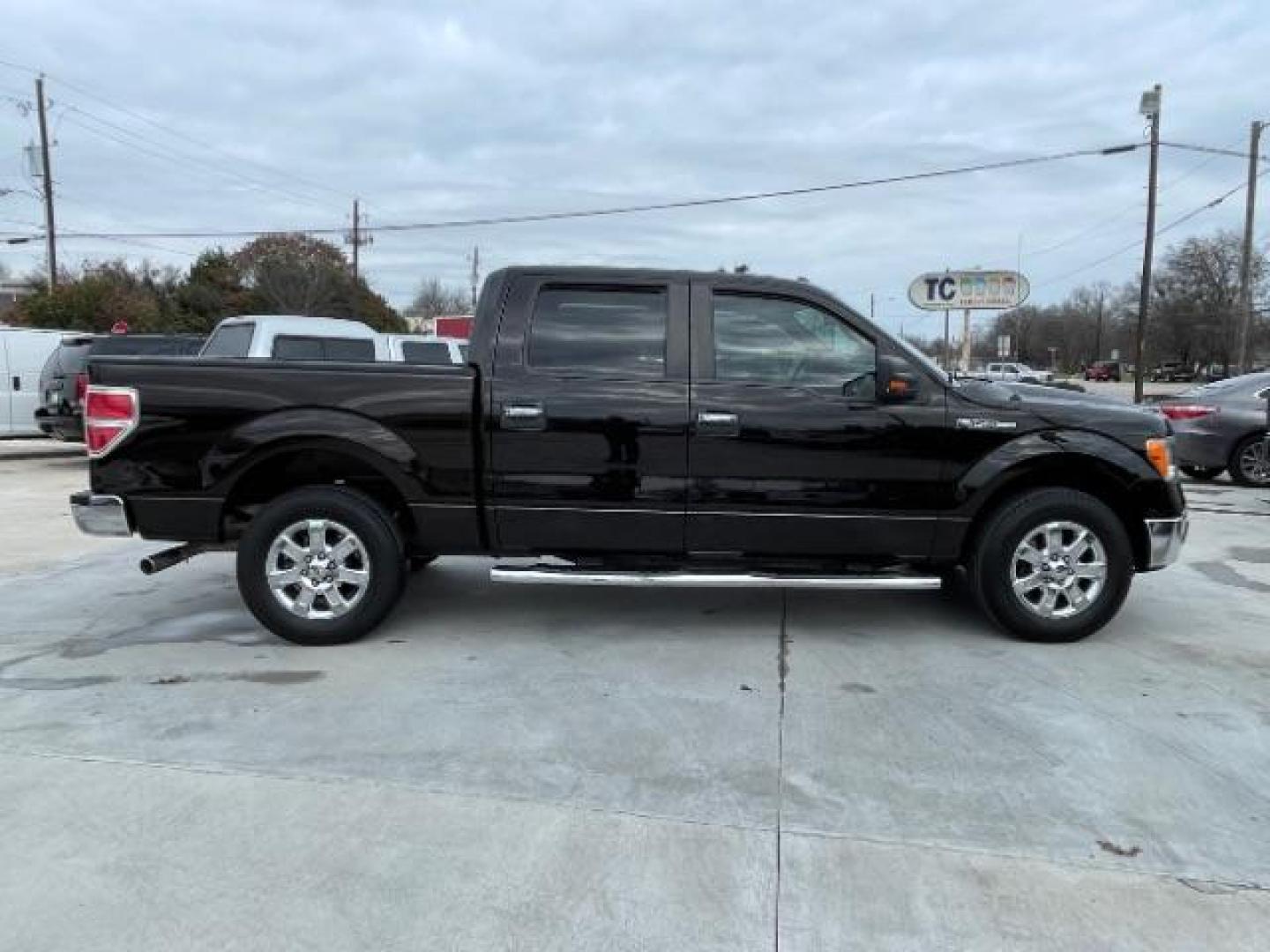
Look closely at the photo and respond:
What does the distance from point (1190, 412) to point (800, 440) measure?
968cm

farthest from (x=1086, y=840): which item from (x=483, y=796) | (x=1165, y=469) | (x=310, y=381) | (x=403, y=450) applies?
(x=310, y=381)

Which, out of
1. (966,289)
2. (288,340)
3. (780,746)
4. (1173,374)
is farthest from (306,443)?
(1173,374)

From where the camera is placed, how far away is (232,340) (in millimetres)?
11945

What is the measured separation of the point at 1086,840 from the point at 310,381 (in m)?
4.10

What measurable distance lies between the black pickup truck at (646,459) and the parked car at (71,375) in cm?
961

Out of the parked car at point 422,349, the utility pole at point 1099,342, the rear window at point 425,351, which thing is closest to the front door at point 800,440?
the parked car at point 422,349

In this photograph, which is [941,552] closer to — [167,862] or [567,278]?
[567,278]

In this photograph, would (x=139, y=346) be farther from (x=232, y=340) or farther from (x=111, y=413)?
(x=111, y=413)

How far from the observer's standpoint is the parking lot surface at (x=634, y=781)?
292cm

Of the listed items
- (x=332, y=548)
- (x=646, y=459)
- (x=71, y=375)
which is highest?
(x=71, y=375)

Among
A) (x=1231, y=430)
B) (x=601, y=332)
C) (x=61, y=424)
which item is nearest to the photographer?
(x=601, y=332)

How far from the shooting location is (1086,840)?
11.0 ft

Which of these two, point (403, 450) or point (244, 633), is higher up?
point (403, 450)

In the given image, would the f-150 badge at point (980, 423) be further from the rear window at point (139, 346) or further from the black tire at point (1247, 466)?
the rear window at point (139, 346)
